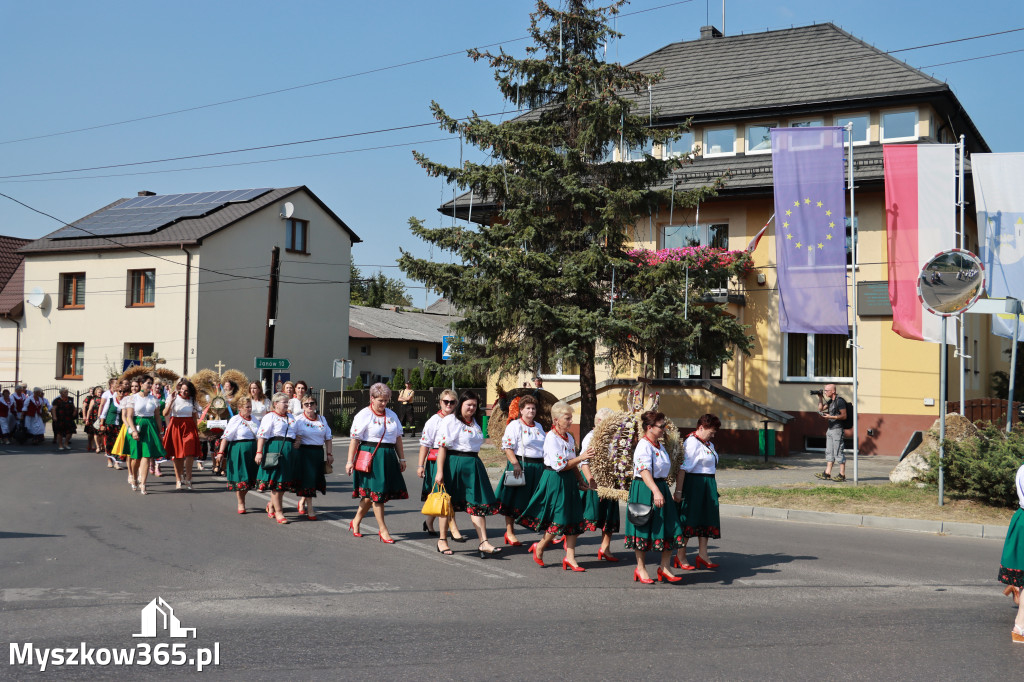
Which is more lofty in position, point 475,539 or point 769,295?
point 769,295

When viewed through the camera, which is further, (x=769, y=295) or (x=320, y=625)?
(x=769, y=295)

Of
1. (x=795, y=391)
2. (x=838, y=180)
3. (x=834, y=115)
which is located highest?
(x=834, y=115)

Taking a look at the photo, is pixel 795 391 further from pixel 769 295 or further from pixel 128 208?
pixel 128 208

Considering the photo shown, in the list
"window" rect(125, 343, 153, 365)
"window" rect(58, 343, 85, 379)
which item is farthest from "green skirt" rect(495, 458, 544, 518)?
"window" rect(58, 343, 85, 379)

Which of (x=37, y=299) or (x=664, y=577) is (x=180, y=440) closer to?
(x=664, y=577)

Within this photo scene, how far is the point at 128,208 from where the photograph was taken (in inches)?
1645

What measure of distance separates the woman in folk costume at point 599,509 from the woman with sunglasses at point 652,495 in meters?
0.73

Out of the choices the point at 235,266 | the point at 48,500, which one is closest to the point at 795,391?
the point at 48,500

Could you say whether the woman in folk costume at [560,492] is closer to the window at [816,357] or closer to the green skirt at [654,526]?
Answer: the green skirt at [654,526]

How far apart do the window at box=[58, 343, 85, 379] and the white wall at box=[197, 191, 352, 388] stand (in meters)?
6.43

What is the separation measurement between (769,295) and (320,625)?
19719 millimetres

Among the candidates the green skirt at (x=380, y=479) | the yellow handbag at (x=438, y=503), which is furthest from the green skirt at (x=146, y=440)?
the yellow handbag at (x=438, y=503)

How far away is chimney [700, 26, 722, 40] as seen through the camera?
31797 millimetres

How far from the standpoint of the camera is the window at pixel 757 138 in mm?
25281
